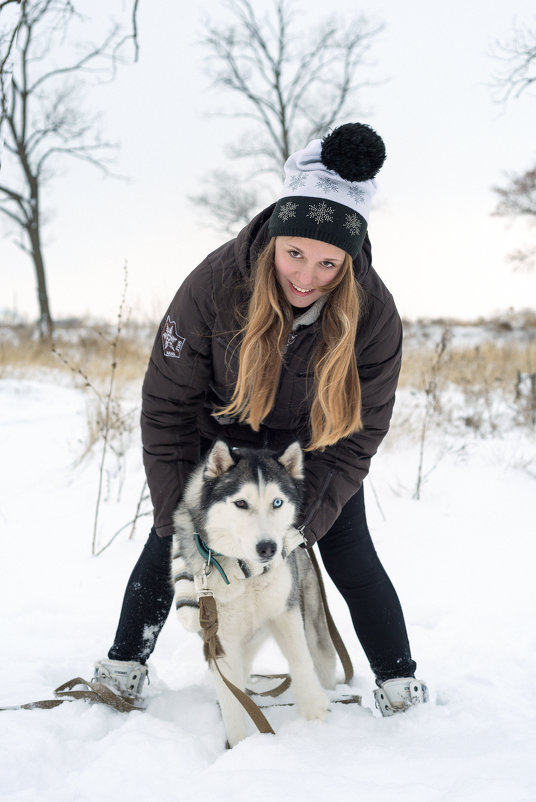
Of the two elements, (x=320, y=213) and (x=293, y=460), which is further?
(x=293, y=460)

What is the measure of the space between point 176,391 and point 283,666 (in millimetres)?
1613

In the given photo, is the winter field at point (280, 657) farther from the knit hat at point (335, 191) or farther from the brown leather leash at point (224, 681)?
the knit hat at point (335, 191)

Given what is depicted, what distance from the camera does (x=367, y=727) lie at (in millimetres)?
2121

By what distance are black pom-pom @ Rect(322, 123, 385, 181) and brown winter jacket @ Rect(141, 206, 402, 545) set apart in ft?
1.00

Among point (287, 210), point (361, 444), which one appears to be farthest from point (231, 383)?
point (287, 210)

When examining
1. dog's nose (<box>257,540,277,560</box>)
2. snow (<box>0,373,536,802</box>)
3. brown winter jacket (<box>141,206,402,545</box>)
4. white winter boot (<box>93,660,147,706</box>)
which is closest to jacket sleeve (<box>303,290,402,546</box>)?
brown winter jacket (<box>141,206,402,545</box>)

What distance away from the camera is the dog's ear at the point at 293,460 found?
2219mm

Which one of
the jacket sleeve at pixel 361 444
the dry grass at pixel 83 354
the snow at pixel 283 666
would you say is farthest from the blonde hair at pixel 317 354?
the dry grass at pixel 83 354

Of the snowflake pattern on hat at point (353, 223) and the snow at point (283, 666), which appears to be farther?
the snowflake pattern on hat at point (353, 223)

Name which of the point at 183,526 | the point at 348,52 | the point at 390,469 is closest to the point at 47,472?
the point at 390,469

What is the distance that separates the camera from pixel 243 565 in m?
2.14

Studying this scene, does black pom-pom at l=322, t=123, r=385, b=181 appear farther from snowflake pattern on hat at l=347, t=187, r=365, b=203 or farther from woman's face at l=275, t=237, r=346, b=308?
woman's face at l=275, t=237, r=346, b=308

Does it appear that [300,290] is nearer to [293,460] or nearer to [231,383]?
[231,383]

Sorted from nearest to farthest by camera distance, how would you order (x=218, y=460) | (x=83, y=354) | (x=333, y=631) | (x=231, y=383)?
(x=218, y=460) < (x=231, y=383) < (x=333, y=631) < (x=83, y=354)
